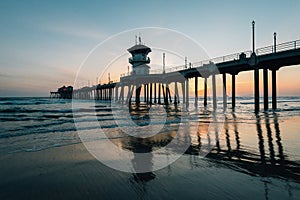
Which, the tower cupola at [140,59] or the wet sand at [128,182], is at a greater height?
the tower cupola at [140,59]

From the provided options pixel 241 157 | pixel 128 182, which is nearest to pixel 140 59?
pixel 241 157

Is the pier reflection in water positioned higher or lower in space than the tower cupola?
lower

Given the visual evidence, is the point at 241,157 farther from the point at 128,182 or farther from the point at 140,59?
the point at 140,59

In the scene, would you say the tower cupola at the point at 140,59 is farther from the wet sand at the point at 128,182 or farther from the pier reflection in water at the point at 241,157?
the wet sand at the point at 128,182

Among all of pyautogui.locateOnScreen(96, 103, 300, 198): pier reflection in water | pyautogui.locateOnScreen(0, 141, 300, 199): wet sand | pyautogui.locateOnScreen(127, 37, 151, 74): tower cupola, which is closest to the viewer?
pyautogui.locateOnScreen(0, 141, 300, 199): wet sand

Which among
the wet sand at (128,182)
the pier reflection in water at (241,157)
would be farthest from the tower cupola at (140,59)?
the wet sand at (128,182)

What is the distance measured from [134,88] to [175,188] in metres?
51.8

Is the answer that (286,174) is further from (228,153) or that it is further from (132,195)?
(132,195)

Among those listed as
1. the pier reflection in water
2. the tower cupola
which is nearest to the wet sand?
the pier reflection in water

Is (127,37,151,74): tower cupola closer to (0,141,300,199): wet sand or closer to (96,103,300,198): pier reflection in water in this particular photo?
(96,103,300,198): pier reflection in water

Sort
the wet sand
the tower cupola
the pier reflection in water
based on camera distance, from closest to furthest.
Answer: the wet sand < the pier reflection in water < the tower cupola

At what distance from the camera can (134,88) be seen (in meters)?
55.2

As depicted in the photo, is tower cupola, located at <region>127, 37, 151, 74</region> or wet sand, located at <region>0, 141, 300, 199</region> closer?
wet sand, located at <region>0, 141, 300, 199</region>

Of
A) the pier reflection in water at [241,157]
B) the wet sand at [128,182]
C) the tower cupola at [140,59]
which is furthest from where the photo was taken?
the tower cupola at [140,59]
